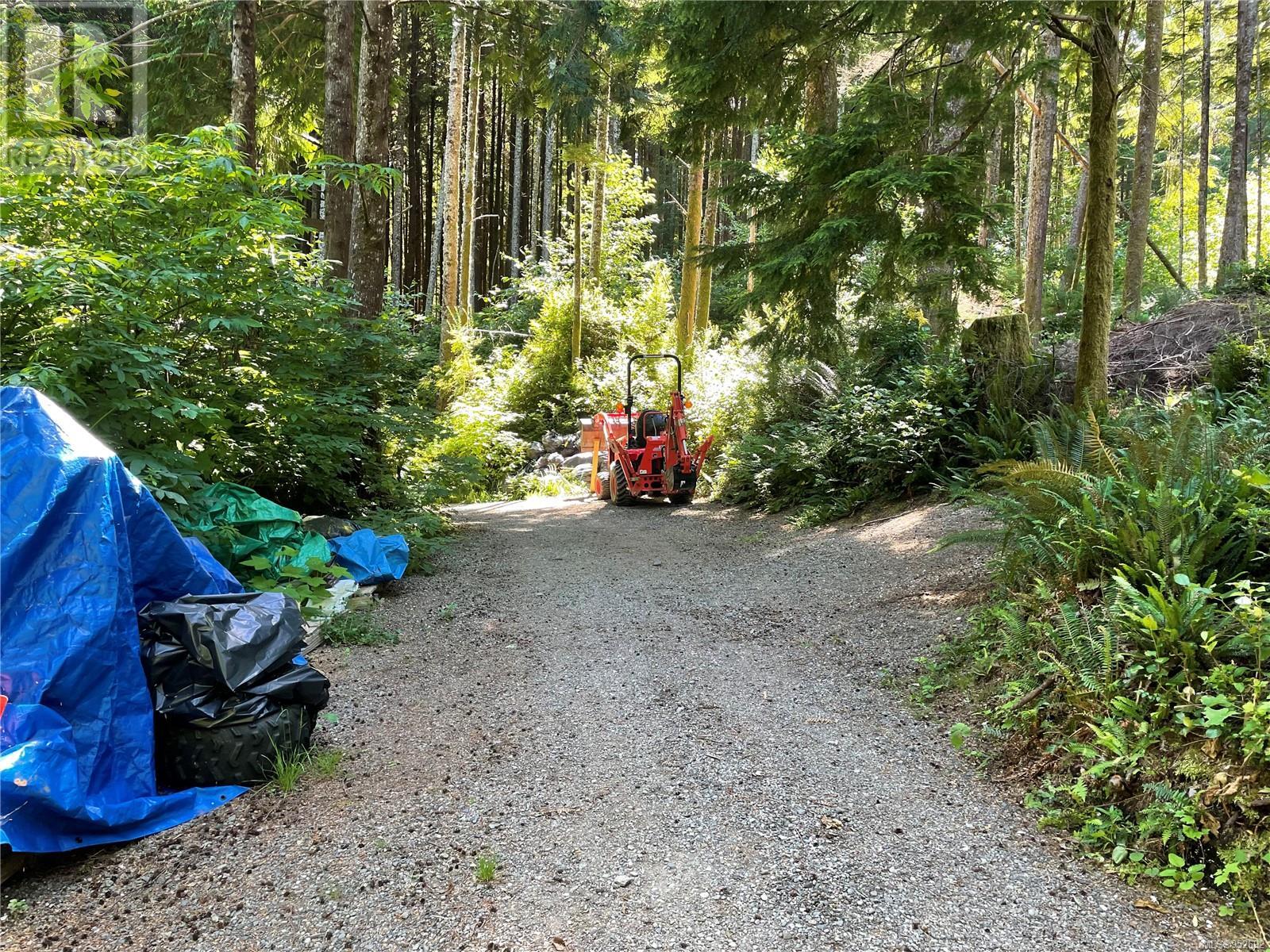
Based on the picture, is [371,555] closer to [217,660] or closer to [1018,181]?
[217,660]

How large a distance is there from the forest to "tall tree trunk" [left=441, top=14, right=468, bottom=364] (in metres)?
0.12

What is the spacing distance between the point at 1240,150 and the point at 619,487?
15.0 meters

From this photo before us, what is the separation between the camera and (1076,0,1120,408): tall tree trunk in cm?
688

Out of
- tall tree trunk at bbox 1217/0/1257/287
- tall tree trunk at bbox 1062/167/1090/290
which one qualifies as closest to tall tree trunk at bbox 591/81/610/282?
tall tree trunk at bbox 1217/0/1257/287

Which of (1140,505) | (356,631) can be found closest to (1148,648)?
(1140,505)

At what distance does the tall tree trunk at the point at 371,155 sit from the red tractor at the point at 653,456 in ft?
14.7

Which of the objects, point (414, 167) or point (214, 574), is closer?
point (214, 574)

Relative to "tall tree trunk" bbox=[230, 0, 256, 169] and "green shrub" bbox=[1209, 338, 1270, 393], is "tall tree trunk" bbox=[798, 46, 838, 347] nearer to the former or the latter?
"green shrub" bbox=[1209, 338, 1270, 393]

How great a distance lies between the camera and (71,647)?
→ 3006mm

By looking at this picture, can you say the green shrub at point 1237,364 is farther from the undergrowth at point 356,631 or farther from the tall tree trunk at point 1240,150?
the tall tree trunk at point 1240,150

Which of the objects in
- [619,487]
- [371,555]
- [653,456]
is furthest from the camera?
[619,487]

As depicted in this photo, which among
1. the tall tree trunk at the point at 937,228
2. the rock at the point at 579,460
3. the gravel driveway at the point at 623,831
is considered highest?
the tall tree trunk at the point at 937,228

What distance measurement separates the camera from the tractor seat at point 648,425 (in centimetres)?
1330

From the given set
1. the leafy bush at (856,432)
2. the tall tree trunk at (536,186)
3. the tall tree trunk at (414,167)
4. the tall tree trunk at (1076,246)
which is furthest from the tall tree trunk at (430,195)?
the tall tree trunk at (1076,246)
